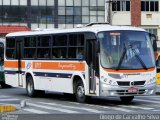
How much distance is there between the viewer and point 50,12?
2948 inches

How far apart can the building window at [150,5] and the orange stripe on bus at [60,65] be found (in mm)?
50070

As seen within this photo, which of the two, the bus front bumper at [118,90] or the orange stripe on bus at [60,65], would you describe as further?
the orange stripe on bus at [60,65]

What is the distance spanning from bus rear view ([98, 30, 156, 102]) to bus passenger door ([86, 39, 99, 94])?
34 cm

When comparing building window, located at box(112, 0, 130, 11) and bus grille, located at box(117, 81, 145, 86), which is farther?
building window, located at box(112, 0, 130, 11)

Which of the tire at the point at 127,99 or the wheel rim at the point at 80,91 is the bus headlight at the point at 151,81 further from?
the wheel rim at the point at 80,91

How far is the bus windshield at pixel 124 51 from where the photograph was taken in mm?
21109

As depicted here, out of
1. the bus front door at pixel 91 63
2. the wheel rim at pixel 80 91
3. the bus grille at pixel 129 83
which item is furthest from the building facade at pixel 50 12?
the bus grille at pixel 129 83

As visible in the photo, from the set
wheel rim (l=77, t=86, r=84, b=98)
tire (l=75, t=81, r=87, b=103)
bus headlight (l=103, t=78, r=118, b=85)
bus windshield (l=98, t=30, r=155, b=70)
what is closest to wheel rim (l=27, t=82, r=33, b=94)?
tire (l=75, t=81, r=87, b=103)

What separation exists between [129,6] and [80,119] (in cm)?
5931

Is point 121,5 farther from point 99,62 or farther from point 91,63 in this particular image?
point 99,62

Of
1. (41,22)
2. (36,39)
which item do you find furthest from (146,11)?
(36,39)

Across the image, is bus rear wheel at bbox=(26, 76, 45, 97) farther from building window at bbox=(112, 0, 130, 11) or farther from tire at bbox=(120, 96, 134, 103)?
building window at bbox=(112, 0, 130, 11)

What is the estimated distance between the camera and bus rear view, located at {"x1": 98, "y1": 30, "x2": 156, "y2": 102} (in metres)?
20.9

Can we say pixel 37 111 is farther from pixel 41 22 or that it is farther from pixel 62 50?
pixel 41 22
